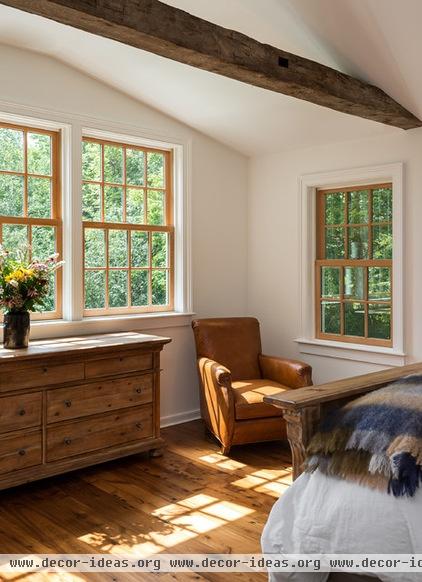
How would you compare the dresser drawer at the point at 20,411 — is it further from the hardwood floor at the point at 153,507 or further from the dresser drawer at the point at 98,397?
the hardwood floor at the point at 153,507

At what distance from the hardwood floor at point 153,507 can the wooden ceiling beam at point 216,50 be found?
7.94ft

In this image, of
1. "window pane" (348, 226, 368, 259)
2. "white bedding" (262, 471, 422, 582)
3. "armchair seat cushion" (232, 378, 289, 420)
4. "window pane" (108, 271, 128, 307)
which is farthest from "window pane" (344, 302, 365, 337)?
"white bedding" (262, 471, 422, 582)

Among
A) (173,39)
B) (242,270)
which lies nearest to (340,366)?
(242,270)

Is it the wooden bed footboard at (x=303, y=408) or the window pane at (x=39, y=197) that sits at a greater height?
the window pane at (x=39, y=197)

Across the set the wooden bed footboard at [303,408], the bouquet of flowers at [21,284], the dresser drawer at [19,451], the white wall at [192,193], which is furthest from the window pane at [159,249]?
the wooden bed footboard at [303,408]

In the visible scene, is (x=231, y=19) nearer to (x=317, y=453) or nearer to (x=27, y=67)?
(x=27, y=67)

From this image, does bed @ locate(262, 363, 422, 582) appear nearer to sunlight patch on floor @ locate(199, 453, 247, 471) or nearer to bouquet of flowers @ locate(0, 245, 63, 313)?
sunlight patch on floor @ locate(199, 453, 247, 471)

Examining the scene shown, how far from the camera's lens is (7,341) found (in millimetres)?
3678

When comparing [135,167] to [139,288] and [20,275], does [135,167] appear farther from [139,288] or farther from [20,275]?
[20,275]

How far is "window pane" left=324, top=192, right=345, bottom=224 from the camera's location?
193 inches

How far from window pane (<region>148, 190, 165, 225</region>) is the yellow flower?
1462 mm

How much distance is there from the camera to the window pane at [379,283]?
4.61 metres

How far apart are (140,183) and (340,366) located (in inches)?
89.0

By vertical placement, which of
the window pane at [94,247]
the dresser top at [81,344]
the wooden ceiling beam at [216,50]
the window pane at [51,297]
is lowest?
the dresser top at [81,344]
